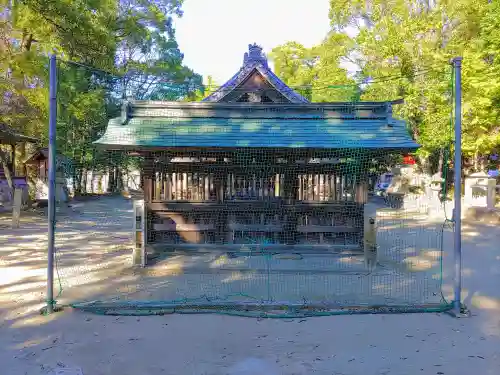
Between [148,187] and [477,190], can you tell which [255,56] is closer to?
[148,187]

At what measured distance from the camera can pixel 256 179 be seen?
31.2ft

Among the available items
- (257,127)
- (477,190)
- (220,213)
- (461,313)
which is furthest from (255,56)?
(477,190)

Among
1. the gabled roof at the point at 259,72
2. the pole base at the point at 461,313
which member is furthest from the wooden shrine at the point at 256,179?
the gabled roof at the point at 259,72

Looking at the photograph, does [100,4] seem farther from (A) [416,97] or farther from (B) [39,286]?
(A) [416,97]

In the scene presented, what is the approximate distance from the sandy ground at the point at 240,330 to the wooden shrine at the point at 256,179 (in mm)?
873

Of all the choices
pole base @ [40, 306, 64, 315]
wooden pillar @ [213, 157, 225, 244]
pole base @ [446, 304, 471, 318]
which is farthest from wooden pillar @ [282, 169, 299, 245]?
pole base @ [40, 306, 64, 315]

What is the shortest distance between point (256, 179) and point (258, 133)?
1.14 m

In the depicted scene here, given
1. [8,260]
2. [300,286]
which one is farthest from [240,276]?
[8,260]

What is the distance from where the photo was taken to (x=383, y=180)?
3494 centimetres

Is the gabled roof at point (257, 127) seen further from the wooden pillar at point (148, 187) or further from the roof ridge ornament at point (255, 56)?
the roof ridge ornament at point (255, 56)

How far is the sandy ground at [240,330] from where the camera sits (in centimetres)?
437

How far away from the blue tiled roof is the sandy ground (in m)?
2.63

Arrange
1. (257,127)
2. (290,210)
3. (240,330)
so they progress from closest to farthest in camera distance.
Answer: (240,330)
(257,127)
(290,210)

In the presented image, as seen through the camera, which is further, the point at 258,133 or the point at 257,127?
the point at 257,127
